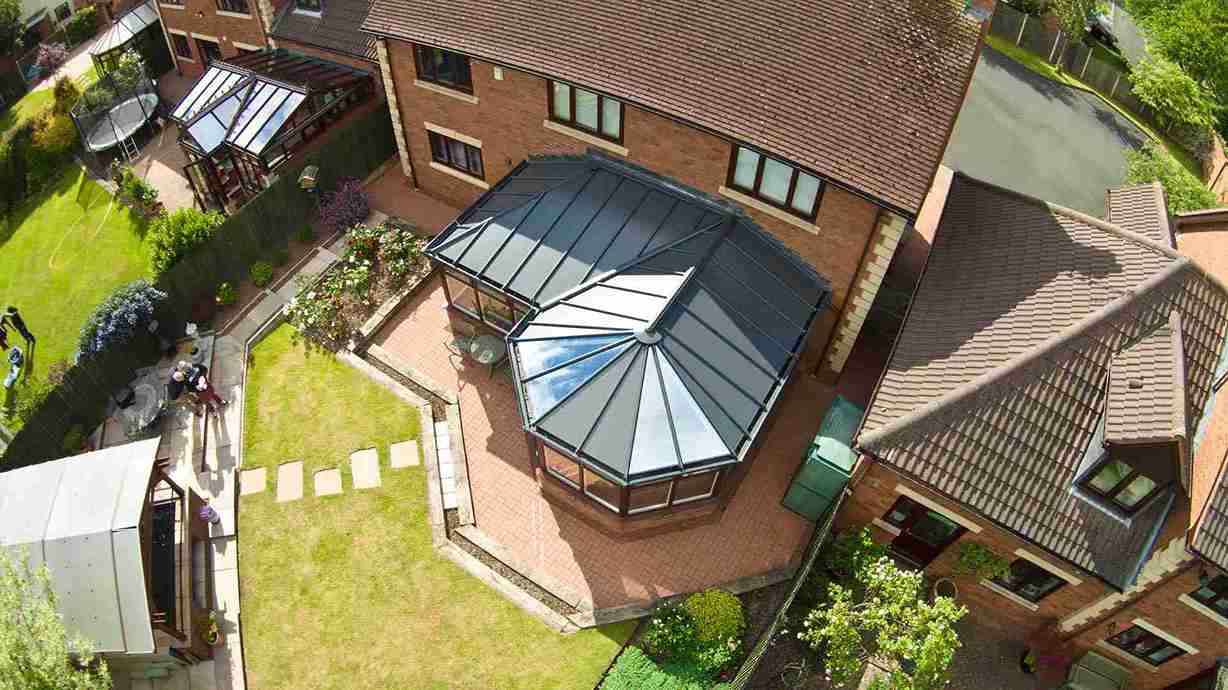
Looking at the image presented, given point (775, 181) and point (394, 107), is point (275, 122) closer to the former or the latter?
point (394, 107)

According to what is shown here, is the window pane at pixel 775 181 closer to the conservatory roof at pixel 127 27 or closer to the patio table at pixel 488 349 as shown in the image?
the patio table at pixel 488 349

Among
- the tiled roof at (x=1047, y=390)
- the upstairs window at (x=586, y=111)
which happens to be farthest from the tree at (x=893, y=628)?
the upstairs window at (x=586, y=111)

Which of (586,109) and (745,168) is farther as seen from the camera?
(586,109)

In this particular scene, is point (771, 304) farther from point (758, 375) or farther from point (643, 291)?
point (643, 291)

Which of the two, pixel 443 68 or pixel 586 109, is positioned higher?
pixel 443 68

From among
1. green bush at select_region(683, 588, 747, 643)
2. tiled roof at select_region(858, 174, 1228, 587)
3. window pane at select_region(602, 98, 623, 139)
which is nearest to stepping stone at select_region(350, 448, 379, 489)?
green bush at select_region(683, 588, 747, 643)

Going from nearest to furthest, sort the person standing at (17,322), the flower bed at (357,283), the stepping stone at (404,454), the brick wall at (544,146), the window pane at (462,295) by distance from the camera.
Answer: the brick wall at (544,146), the stepping stone at (404,454), the window pane at (462,295), the flower bed at (357,283), the person standing at (17,322)

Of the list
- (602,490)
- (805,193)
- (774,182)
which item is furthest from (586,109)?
(602,490)

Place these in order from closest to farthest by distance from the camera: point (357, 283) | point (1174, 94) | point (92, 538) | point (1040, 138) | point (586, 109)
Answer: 1. point (92, 538)
2. point (586, 109)
3. point (357, 283)
4. point (1174, 94)
5. point (1040, 138)
